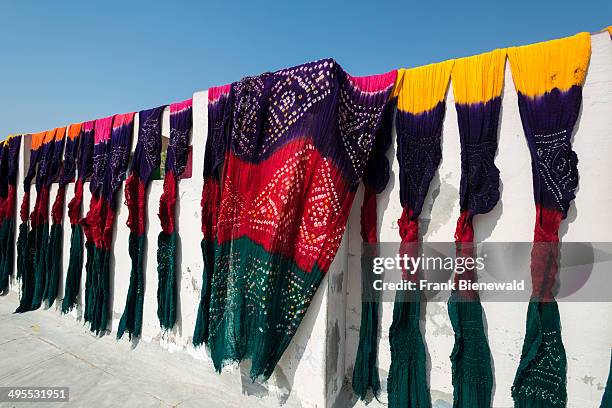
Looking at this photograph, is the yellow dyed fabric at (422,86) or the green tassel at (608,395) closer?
the green tassel at (608,395)

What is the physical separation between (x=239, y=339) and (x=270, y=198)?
821 mm

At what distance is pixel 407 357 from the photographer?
5.26ft

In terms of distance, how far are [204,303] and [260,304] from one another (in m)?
0.62

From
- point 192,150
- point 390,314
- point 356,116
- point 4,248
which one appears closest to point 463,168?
point 356,116

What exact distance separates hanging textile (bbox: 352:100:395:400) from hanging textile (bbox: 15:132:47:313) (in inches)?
145

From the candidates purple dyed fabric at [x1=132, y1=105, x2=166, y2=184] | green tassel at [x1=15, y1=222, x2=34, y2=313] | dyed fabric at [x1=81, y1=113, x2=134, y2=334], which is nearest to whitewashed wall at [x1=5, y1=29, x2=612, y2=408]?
purple dyed fabric at [x1=132, y1=105, x2=166, y2=184]

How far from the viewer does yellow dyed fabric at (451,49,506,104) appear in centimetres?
147

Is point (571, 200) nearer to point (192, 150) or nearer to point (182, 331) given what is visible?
point (192, 150)

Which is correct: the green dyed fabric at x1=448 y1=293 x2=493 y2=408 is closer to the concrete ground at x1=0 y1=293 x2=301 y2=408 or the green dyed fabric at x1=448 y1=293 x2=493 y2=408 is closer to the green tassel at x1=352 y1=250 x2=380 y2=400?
the green tassel at x1=352 y1=250 x2=380 y2=400

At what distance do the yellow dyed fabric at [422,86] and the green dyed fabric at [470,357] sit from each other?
1.04m

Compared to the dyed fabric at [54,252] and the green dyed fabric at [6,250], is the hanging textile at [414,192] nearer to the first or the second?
the dyed fabric at [54,252]

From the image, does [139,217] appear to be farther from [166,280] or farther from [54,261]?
[54,261]

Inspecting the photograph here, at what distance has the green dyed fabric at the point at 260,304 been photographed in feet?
5.06

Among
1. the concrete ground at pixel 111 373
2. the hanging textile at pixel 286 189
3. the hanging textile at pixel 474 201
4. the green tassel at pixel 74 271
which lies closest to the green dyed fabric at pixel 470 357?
the hanging textile at pixel 474 201
